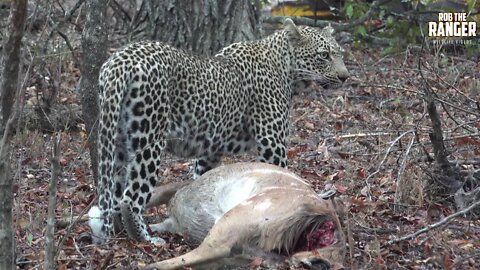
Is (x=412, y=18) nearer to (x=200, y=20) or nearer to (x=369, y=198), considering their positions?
(x=200, y=20)

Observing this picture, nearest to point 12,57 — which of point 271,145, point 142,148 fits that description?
point 142,148

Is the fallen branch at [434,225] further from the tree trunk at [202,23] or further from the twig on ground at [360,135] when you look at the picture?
the tree trunk at [202,23]

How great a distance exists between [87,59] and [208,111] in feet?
3.61

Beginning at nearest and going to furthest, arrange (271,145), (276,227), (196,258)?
1. (196,258)
2. (276,227)
3. (271,145)

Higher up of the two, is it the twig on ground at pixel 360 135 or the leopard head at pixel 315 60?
the leopard head at pixel 315 60

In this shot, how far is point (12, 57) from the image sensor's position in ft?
14.9

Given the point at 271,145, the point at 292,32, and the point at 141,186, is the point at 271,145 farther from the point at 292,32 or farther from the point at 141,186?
the point at 141,186

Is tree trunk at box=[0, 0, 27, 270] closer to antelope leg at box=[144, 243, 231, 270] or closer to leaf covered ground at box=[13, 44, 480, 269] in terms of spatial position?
leaf covered ground at box=[13, 44, 480, 269]

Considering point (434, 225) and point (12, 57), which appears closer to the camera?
point (12, 57)

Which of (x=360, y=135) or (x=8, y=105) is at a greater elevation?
(x=8, y=105)

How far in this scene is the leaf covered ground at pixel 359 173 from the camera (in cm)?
600

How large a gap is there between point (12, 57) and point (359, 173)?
464 centimetres

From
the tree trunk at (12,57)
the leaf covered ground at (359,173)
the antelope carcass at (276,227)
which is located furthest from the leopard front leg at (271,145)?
the tree trunk at (12,57)

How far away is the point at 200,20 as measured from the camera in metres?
9.95
